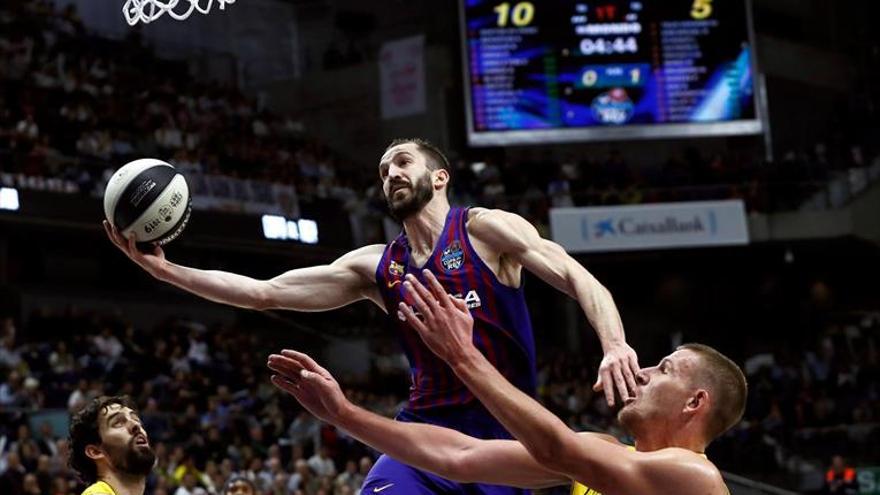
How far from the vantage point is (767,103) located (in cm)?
2984

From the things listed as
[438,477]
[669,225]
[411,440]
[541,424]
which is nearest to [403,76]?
[669,225]

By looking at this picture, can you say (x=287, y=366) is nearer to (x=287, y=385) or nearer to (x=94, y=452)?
(x=287, y=385)

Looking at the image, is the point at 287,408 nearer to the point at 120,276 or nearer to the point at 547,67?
the point at 120,276

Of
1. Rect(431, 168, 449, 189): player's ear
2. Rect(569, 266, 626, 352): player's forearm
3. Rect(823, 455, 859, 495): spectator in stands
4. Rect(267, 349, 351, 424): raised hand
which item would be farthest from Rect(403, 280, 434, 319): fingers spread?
Rect(823, 455, 859, 495): spectator in stands

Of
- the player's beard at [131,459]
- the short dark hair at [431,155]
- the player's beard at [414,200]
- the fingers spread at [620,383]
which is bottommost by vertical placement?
the player's beard at [131,459]

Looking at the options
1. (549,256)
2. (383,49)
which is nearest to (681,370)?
(549,256)

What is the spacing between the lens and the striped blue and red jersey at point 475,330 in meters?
5.43

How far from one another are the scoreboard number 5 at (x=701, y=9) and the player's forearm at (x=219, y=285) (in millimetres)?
19573

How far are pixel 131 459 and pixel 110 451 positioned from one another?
0.11m

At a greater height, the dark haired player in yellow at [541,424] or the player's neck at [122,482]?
the dark haired player in yellow at [541,424]

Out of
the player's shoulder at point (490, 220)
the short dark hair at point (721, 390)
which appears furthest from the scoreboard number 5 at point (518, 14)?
the short dark hair at point (721, 390)

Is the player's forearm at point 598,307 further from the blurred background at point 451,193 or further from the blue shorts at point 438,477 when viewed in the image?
the blurred background at point 451,193

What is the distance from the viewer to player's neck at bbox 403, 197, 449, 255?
5645mm

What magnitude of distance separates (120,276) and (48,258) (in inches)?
51.7
